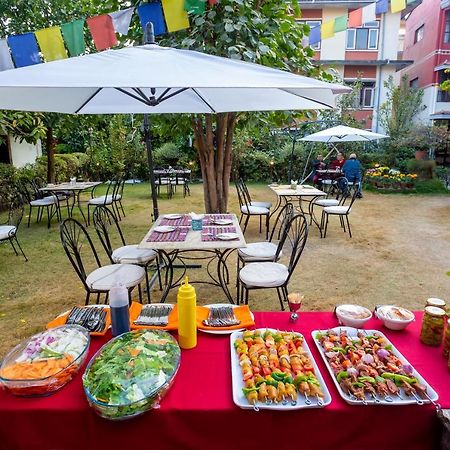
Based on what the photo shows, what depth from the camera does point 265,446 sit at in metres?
1.13

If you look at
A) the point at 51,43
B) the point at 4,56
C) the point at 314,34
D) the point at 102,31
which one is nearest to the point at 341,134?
the point at 314,34

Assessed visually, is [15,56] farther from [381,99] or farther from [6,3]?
[381,99]

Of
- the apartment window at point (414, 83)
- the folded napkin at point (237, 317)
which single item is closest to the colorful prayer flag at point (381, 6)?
the folded napkin at point (237, 317)

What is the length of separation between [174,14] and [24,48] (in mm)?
1455

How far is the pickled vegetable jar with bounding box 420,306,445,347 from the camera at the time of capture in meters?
1.42

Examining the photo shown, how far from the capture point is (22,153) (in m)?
9.57

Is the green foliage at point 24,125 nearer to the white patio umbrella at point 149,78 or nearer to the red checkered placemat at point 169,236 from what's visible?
the white patio umbrella at point 149,78

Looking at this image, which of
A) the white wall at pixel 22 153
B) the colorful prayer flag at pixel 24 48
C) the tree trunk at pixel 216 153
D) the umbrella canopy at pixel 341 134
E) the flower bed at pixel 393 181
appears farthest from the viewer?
the flower bed at pixel 393 181

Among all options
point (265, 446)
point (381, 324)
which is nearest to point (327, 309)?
point (381, 324)

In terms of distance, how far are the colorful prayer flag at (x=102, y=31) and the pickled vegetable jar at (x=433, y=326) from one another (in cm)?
381

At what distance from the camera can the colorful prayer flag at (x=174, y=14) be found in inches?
136

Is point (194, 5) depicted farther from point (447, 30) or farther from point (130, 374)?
point (447, 30)

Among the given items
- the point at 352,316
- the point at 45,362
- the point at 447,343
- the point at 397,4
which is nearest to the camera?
the point at 45,362

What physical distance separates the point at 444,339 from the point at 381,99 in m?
17.6
